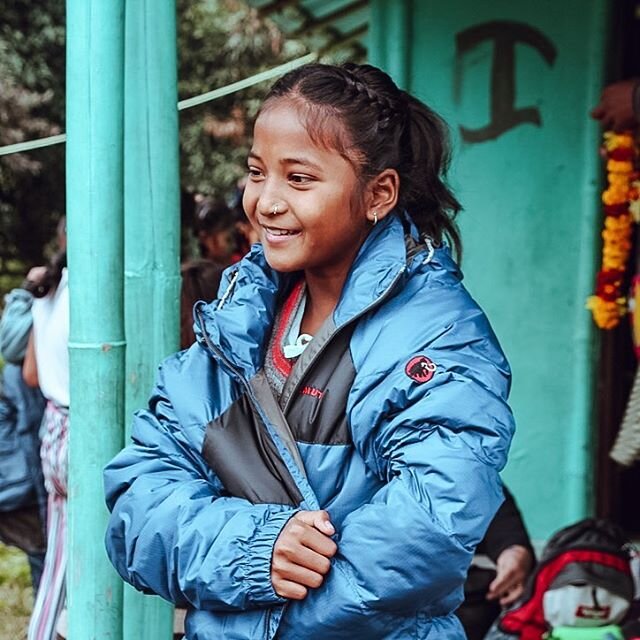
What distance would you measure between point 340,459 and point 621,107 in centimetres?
210

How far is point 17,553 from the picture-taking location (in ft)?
23.2

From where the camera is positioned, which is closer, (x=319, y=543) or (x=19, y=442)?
(x=319, y=543)

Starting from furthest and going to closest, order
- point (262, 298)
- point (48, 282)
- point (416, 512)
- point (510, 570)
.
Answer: point (48, 282), point (510, 570), point (262, 298), point (416, 512)

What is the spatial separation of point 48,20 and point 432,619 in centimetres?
1294

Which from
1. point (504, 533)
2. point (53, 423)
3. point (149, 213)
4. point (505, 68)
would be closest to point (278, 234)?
point (149, 213)

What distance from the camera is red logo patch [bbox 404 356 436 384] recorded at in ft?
5.76

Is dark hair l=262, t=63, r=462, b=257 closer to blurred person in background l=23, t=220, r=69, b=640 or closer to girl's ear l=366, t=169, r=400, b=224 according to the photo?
girl's ear l=366, t=169, r=400, b=224

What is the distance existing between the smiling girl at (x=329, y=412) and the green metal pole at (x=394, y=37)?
9.76 ft

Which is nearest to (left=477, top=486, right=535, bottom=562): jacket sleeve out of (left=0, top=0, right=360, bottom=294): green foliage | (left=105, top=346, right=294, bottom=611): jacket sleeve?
(left=105, top=346, right=294, bottom=611): jacket sleeve

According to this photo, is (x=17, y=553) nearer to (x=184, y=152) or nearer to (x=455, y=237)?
(x=455, y=237)

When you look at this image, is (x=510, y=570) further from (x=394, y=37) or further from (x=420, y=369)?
(x=394, y=37)

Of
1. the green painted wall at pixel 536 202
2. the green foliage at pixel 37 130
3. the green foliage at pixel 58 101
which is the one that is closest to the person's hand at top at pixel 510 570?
the green painted wall at pixel 536 202

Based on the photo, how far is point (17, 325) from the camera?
438 centimetres

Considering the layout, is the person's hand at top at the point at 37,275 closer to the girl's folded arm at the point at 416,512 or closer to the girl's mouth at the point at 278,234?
→ the girl's mouth at the point at 278,234
